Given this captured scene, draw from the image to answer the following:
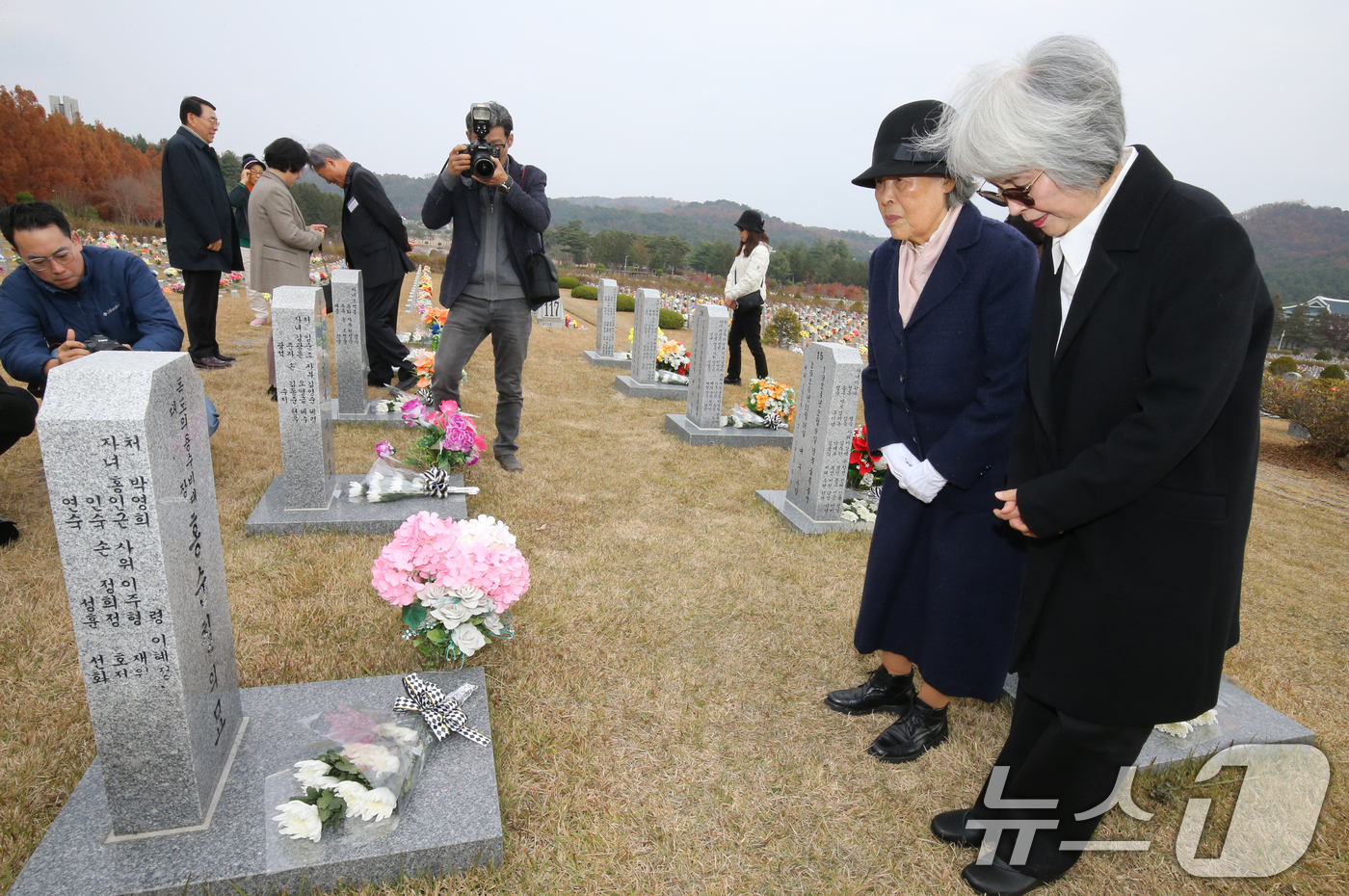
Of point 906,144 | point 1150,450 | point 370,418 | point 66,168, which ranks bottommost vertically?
point 370,418

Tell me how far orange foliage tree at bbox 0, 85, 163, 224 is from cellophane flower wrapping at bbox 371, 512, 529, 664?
101ft

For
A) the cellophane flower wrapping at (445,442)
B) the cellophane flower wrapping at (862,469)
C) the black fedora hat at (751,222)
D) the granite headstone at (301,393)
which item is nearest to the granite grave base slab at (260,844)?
the granite headstone at (301,393)

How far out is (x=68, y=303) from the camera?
3568 millimetres

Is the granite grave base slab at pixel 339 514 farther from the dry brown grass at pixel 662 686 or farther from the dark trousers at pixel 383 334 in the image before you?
the dark trousers at pixel 383 334

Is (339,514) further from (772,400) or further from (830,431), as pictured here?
(772,400)

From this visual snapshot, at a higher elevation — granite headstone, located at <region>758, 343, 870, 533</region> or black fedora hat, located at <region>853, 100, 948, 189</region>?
black fedora hat, located at <region>853, 100, 948, 189</region>

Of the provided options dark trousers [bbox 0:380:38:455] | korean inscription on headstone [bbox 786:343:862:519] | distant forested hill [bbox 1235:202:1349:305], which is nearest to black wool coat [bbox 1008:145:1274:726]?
korean inscription on headstone [bbox 786:343:862:519]

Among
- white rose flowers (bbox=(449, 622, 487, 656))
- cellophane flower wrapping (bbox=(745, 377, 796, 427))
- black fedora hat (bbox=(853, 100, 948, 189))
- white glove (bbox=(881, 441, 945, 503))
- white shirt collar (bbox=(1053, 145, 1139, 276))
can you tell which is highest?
black fedora hat (bbox=(853, 100, 948, 189))

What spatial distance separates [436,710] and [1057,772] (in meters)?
1.80

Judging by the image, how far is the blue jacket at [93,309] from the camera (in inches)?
136

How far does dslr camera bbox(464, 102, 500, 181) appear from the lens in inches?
154

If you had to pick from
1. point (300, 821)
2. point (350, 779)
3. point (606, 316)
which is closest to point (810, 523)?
point (350, 779)

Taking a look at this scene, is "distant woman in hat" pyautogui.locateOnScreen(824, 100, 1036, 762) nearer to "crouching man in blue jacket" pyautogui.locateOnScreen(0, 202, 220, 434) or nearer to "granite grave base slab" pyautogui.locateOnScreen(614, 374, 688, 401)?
"crouching man in blue jacket" pyautogui.locateOnScreen(0, 202, 220, 434)

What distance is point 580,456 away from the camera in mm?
5676
